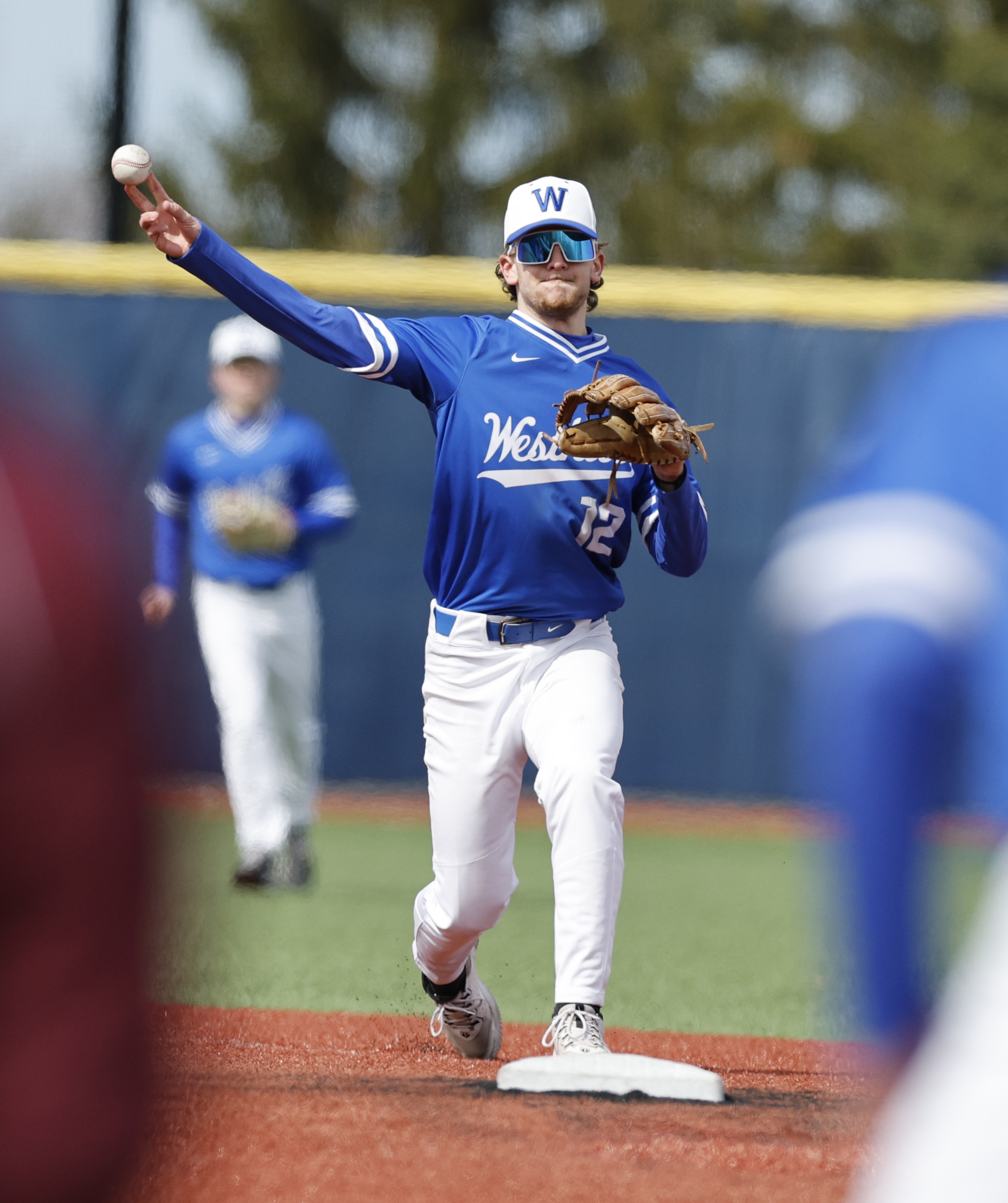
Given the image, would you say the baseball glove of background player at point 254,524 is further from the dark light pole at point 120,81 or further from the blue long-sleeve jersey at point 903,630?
the blue long-sleeve jersey at point 903,630

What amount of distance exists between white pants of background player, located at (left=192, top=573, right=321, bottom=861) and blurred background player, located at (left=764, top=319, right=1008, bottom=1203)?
19.2ft

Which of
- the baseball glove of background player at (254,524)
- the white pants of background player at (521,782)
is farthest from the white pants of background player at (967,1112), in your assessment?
the baseball glove of background player at (254,524)

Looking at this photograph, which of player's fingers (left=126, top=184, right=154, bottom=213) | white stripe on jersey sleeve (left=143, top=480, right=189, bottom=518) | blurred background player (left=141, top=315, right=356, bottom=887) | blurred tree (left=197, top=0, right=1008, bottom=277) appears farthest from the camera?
blurred tree (left=197, top=0, right=1008, bottom=277)

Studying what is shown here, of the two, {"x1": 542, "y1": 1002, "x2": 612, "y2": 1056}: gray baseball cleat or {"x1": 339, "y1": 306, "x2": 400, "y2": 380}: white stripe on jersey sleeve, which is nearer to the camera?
{"x1": 542, "y1": 1002, "x2": 612, "y2": 1056}: gray baseball cleat

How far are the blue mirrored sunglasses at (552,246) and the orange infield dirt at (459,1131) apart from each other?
2.00m

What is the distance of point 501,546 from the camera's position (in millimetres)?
4156

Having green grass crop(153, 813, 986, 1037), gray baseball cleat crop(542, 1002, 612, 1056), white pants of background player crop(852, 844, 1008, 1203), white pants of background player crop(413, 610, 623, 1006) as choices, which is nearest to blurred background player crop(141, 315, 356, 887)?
green grass crop(153, 813, 986, 1037)

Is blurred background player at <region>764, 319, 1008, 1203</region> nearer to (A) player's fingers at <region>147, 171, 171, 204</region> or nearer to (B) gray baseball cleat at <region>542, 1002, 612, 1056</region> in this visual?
(B) gray baseball cleat at <region>542, 1002, 612, 1056</region>

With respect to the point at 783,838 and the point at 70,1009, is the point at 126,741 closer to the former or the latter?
the point at 70,1009

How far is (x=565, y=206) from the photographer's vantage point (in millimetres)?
4285

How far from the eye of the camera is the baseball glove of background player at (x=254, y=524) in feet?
24.7

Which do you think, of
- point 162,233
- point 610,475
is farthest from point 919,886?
point 162,233

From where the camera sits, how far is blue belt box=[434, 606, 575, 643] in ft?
13.6

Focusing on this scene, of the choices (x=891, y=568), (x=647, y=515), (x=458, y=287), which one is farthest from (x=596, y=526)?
(x=458, y=287)
